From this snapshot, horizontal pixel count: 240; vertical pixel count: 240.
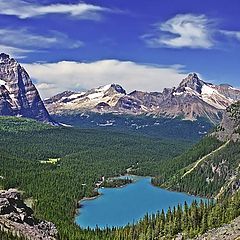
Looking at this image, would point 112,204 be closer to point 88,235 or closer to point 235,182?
point 235,182

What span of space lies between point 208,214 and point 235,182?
94.1 metres

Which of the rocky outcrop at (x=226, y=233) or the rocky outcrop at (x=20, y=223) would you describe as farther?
the rocky outcrop at (x=20, y=223)

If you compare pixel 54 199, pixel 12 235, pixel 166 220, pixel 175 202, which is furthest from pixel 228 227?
pixel 175 202

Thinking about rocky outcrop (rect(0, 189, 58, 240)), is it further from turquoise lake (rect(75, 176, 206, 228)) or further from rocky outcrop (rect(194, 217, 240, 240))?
rocky outcrop (rect(194, 217, 240, 240))

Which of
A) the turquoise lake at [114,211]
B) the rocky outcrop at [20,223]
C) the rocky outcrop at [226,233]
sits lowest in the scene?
the turquoise lake at [114,211]

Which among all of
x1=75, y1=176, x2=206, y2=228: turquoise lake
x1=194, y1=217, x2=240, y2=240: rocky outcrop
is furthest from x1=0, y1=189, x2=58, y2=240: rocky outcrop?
x1=194, y1=217, x2=240, y2=240: rocky outcrop

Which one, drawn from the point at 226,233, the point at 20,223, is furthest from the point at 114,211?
the point at 226,233

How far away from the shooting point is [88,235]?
125 metres

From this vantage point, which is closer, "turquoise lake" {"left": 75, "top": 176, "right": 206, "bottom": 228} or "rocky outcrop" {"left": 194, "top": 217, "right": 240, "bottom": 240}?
"rocky outcrop" {"left": 194, "top": 217, "right": 240, "bottom": 240}

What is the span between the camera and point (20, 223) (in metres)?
109

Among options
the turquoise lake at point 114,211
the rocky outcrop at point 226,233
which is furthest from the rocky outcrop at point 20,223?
the rocky outcrop at point 226,233

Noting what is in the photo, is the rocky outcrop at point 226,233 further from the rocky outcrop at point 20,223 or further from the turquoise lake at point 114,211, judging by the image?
the turquoise lake at point 114,211

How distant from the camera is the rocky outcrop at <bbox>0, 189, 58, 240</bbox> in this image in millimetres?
102750

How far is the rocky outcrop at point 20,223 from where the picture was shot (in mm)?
102750
